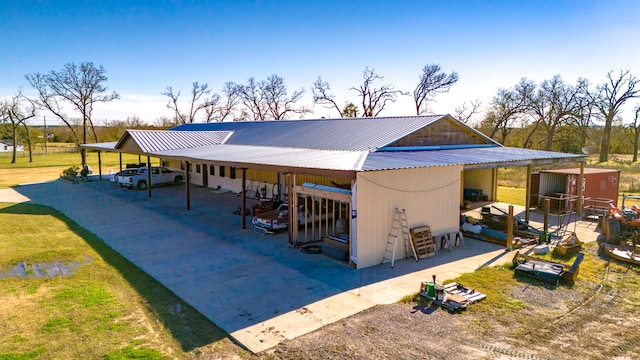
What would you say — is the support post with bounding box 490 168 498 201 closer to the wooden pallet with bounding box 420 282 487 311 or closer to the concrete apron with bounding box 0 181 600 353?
the concrete apron with bounding box 0 181 600 353

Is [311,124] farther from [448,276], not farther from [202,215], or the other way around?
[448,276]

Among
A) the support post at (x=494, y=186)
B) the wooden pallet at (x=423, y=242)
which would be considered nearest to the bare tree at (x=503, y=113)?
the support post at (x=494, y=186)

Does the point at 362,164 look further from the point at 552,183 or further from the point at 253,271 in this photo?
the point at 552,183

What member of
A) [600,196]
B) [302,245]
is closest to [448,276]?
[302,245]

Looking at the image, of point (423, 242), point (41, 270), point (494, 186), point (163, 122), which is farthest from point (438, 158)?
point (163, 122)

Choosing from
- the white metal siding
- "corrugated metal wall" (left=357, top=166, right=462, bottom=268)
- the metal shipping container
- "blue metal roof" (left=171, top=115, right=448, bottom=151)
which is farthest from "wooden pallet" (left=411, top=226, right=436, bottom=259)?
the white metal siding

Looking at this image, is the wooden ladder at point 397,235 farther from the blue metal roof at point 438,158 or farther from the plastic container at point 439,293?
the plastic container at point 439,293
